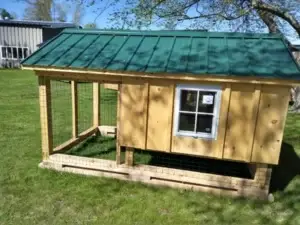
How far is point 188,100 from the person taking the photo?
4.29 m

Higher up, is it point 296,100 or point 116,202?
point 116,202

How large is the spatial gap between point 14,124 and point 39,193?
461cm

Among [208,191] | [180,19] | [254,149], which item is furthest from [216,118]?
[180,19]

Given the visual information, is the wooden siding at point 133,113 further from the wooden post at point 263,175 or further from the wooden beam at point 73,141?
the wooden post at point 263,175

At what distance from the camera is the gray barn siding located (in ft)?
77.7

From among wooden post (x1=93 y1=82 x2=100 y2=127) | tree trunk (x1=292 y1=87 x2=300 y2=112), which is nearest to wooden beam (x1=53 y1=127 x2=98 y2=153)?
wooden post (x1=93 y1=82 x2=100 y2=127)

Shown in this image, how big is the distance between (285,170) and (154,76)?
3497 millimetres

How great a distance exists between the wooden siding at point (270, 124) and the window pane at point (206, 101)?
0.71m

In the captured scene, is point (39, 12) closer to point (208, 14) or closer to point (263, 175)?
point (208, 14)

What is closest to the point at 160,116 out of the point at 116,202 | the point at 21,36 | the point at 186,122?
A: the point at 186,122

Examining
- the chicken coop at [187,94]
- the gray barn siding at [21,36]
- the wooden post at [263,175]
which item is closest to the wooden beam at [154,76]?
the chicken coop at [187,94]

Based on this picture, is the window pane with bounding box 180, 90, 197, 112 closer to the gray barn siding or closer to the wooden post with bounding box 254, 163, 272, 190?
the wooden post with bounding box 254, 163, 272, 190

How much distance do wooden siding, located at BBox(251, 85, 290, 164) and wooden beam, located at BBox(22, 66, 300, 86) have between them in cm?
21

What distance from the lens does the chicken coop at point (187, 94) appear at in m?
4.02
